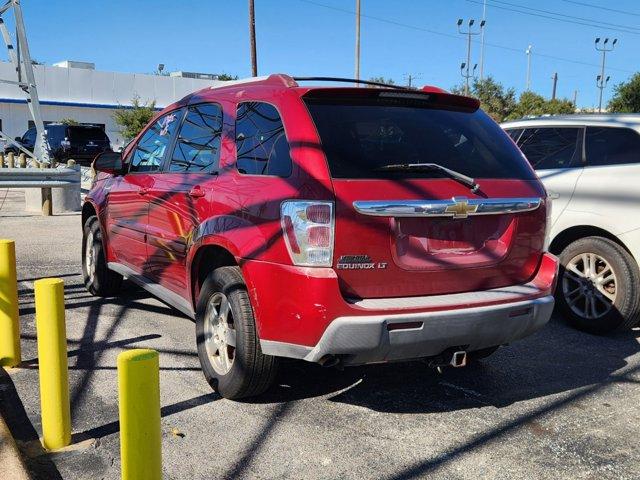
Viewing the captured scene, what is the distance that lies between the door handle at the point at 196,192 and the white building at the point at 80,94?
40215 millimetres

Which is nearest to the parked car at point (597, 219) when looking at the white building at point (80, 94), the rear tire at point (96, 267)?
the rear tire at point (96, 267)

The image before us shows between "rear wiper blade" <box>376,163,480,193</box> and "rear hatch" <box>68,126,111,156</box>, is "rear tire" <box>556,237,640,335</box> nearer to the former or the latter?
"rear wiper blade" <box>376,163,480,193</box>

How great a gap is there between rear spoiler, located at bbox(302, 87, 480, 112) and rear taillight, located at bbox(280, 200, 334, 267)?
0.73m

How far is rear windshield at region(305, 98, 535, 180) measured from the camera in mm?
3381

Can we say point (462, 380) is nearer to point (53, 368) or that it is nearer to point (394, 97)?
point (394, 97)

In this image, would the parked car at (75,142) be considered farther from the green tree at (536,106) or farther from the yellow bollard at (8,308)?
the green tree at (536,106)

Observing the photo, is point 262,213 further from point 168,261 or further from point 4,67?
point 4,67

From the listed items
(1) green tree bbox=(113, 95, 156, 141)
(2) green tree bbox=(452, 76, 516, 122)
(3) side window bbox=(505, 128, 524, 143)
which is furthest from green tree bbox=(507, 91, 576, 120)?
(3) side window bbox=(505, 128, 524, 143)

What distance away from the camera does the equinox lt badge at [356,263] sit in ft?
10.4

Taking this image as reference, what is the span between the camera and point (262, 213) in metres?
3.38

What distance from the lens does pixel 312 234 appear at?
3.16 m

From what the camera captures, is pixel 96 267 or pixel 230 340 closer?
pixel 230 340

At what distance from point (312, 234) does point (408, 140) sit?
0.90 metres

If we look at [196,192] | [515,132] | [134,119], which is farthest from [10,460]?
[134,119]
